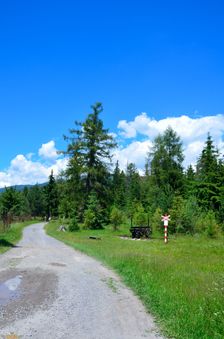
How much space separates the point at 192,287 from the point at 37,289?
4.19 metres

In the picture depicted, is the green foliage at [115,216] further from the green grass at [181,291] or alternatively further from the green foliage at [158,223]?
the green grass at [181,291]

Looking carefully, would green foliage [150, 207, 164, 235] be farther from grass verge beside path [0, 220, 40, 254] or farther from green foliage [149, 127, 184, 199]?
green foliage [149, 127, 184, 199]

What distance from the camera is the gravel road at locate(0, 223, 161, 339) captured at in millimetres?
7043

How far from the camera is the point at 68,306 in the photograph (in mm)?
9047

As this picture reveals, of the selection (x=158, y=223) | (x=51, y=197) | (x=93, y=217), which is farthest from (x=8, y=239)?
(x=51, y=197)

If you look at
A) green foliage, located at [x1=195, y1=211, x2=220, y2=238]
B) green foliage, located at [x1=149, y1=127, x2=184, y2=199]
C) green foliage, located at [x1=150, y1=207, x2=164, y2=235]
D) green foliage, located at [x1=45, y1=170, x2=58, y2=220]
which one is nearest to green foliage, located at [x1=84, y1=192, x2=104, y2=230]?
green foliage, located at [x1=150, y1=207, x2=164, y2=235]

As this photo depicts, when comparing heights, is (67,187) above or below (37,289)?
above

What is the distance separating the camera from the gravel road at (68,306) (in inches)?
277

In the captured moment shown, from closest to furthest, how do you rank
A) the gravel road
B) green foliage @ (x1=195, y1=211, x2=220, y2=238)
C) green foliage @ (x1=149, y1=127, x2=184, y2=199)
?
the gravel road
green foliage @ (x1=195, y1=211, x2=220, y2=238)
green foliage @ (x1=149, y1=127, x2=184, y2=199)

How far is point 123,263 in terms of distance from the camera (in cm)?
1633

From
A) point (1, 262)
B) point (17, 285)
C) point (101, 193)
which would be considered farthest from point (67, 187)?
point (17, 285)

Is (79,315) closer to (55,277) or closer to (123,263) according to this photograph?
(55,277)

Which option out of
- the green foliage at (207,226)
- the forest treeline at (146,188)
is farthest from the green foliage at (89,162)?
the green foliage at (207,226)

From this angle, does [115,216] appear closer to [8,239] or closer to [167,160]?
[8,239]
